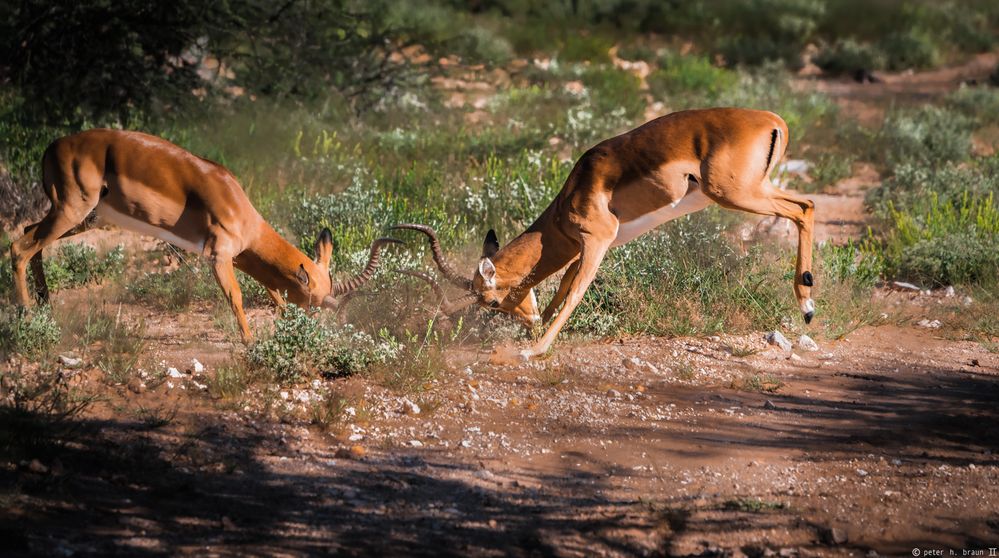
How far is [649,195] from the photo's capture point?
8.51m

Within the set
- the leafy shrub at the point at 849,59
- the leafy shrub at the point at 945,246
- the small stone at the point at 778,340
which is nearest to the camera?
the small stone at the point at 778,340

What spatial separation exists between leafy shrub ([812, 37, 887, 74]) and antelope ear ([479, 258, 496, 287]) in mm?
17162

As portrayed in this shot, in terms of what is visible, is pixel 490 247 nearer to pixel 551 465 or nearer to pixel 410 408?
pixel 410 408

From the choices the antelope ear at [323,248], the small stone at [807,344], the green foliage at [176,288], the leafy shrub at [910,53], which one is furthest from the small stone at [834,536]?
the leafy shrub at [910,53]

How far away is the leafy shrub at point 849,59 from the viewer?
929 inches

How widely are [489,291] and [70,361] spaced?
311 cm

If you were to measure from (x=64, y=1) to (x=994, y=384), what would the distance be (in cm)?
1097

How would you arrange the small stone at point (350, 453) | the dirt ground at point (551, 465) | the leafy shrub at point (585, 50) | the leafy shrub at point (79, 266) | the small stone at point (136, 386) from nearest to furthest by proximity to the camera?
the dirt ground at point (551, 465)
the small stone at point (350, 453)
the small stone at point (136, 386)
the leafy shrub at point (79, 266)
the leafy shrub at point (585, 50)

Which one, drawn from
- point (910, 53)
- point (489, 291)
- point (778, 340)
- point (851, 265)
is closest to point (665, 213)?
point (778, 340)

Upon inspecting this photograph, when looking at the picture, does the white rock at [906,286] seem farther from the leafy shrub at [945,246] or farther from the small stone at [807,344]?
the small stone at [807,344]

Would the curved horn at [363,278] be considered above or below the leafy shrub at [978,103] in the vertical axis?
Result: above

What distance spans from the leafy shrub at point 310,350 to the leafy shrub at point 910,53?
19.5 m

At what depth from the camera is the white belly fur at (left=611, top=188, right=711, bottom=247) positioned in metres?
8.59

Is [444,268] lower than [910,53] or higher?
higher
